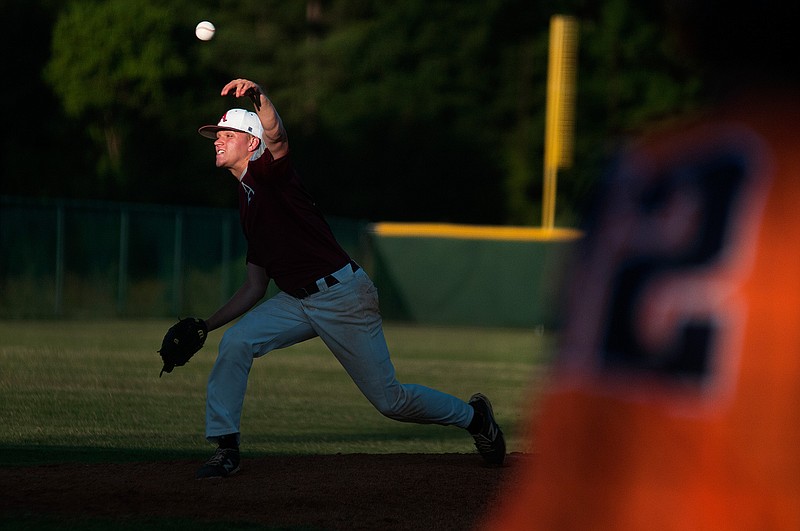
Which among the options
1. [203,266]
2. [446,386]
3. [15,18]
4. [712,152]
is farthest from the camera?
[15,18]

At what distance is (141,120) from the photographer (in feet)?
123

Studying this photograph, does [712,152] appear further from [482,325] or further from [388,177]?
[388,177]

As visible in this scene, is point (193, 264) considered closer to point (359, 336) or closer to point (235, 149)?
point (235, 149)

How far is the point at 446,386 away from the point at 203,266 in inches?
561

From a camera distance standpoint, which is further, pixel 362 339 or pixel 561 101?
pixel 561 101

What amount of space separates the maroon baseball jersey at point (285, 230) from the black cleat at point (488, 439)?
1134 millimetres

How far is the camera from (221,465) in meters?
6.19

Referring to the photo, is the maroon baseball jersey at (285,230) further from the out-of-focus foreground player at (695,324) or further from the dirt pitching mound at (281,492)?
the out-of-focus foreground player at (695,324)

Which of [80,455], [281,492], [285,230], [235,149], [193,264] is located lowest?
[193,264]

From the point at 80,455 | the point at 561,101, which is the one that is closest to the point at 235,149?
the point at 80,455

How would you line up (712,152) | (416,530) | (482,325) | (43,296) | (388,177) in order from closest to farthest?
(712,152) → (416,530) → (43,296) → (482,325) → (388,177)

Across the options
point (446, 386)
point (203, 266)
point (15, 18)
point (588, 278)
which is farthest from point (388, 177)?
point (588, 278)

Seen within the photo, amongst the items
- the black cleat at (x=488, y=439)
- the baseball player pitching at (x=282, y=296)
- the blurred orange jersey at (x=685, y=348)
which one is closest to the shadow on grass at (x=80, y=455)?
the baseball player pitching at (x=282, y=296)

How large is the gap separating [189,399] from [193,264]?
1553 cm
